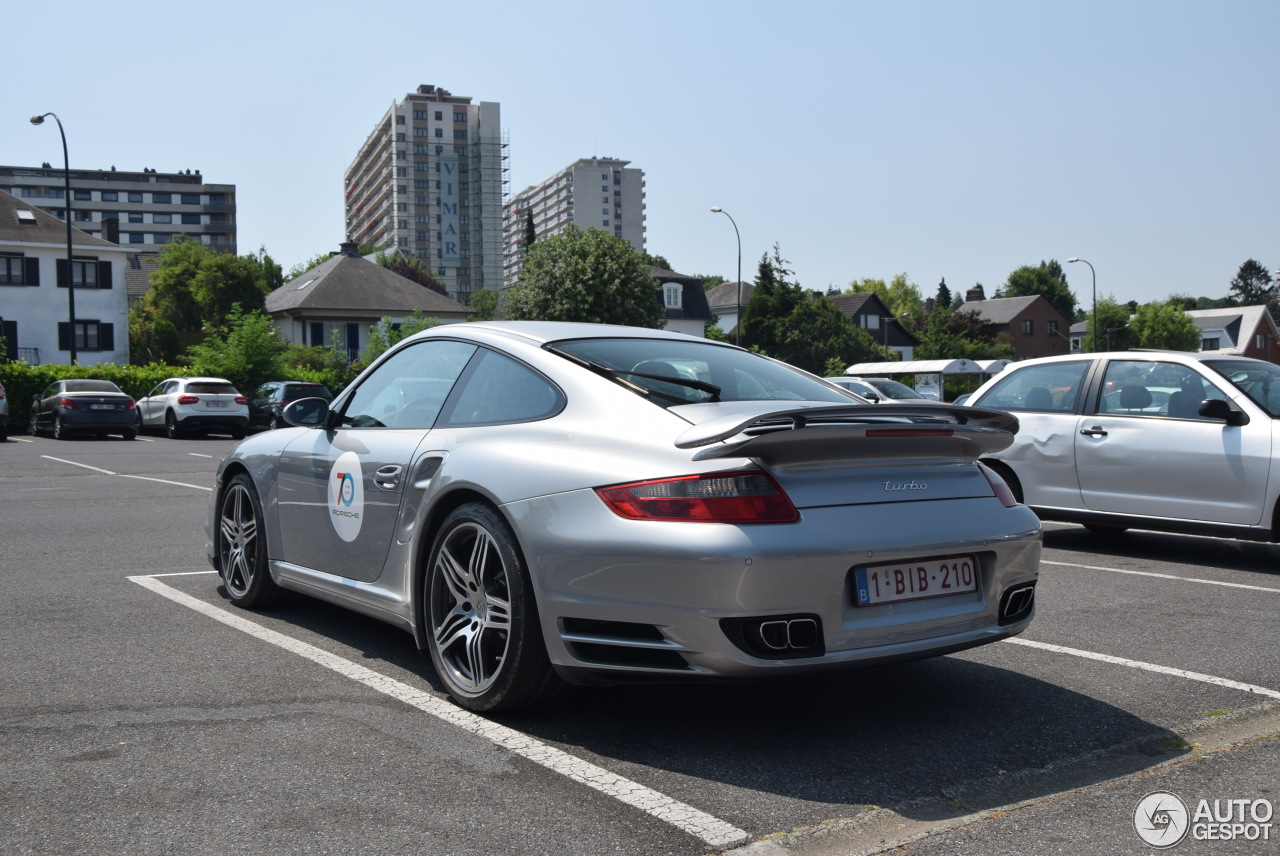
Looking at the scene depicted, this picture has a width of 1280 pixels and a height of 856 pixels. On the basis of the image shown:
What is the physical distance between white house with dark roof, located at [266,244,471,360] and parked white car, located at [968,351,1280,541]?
55864 mm

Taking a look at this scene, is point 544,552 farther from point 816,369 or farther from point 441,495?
point 816,369

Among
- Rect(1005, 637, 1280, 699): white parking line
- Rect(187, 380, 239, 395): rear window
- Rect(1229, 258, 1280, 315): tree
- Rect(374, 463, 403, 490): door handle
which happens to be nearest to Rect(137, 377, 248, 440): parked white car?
Rect(187, 380, 239, 395): rear window

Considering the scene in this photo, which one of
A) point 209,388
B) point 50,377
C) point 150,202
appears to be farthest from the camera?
point 150,202

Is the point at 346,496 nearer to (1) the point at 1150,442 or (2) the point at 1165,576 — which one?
(2) the point at 1165,576

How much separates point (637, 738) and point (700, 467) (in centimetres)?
99

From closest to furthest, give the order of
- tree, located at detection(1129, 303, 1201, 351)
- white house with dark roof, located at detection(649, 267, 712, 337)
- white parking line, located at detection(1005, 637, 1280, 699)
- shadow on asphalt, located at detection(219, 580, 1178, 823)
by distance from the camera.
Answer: shadow on asphalt, located at detection(219, 580, 1178, 823) → white parking line, located at detection(1005, 637, 1280, 699) → white house with dark roof, located at detection(649, 267, 712, 337) → tree, located at detection(1129, 303, 1201, 351)

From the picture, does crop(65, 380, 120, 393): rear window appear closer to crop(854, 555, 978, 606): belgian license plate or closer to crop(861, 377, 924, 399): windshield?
crop(861, 377, 924, 399): windshield

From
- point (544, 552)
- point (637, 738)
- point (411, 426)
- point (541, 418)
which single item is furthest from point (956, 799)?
point (411, 426)

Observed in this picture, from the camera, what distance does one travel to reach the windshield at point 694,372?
4.15 m

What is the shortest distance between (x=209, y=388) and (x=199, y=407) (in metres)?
0.70

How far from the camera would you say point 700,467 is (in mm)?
3514

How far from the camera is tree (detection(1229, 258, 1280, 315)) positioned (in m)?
147

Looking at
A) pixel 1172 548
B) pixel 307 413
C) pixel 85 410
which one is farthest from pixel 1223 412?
pixel 85 410

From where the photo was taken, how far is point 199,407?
95.6ft
